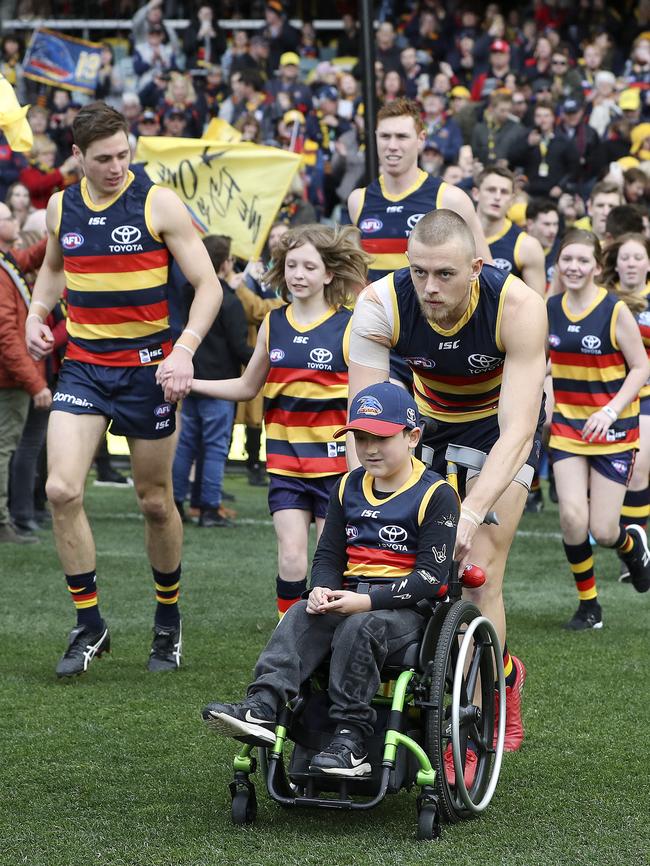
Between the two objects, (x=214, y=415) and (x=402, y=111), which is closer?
(x=402, y=111)

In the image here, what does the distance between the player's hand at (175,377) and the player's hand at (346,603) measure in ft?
5.83

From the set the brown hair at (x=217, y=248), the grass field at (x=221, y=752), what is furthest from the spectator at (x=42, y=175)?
the grass field at (x=221, y=752)

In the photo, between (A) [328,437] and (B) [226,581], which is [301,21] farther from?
(A) [328,437]

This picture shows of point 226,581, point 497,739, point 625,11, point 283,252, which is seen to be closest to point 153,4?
point 625,11

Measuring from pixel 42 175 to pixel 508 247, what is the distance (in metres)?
8.82

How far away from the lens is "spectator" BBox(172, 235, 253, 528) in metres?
11.5

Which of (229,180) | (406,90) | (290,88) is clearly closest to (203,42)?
(290,88)

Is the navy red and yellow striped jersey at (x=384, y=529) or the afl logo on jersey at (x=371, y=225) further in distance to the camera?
the afl logo on jersey at (x=371, y=225)

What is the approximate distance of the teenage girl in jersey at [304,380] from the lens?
6.53m

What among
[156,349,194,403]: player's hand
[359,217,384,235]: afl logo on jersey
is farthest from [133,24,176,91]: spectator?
[156,349,194,403]: player's hand

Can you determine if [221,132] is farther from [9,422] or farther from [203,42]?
[203,42]

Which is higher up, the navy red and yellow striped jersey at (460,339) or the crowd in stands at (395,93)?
the crowd in stands at (395,93)

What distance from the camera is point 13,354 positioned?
9.86 m

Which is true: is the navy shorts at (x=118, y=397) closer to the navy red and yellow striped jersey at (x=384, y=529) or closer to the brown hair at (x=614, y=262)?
the navy red and yellow striped jersey at (x=384, y=529)
